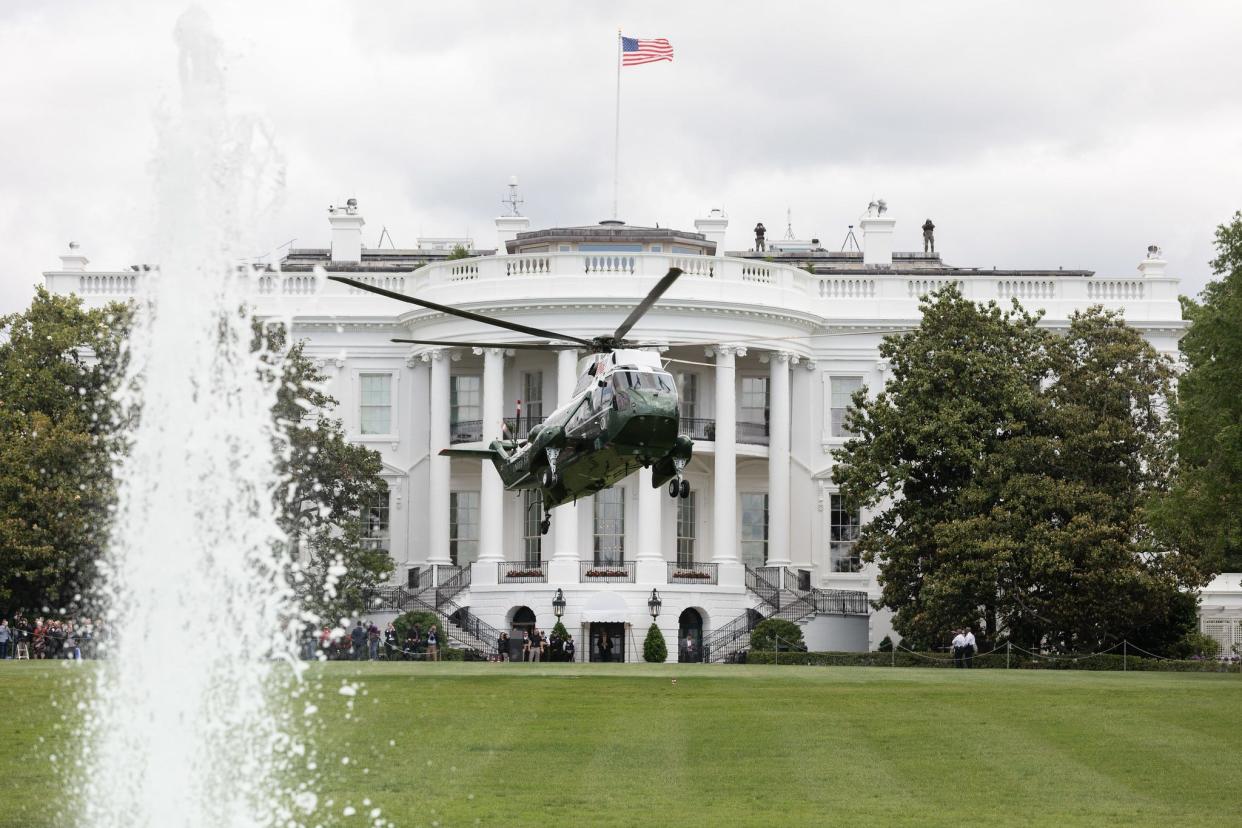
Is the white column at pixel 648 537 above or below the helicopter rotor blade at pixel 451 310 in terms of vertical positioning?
below

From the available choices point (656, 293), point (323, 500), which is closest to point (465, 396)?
point (323, 500)

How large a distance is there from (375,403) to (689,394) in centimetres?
1133

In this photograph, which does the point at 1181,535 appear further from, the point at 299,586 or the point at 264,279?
the point at 264,279

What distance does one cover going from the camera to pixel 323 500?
6519 cm

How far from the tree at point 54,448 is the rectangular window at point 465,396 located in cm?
1566

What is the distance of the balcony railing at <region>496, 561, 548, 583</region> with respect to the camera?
68.4m

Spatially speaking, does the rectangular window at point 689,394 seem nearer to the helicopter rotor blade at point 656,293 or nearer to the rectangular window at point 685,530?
the rectangular window at point 685,530

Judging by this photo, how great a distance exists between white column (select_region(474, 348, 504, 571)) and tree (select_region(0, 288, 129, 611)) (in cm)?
1345

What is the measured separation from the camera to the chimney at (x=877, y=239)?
8419cm

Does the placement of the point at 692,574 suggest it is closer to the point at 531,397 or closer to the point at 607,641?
the point at 607,641

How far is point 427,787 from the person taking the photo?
2470 cm

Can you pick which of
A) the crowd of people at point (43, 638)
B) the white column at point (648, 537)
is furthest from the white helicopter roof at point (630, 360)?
the white column at point (648, 537)

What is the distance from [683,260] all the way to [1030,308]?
1303 centimetres

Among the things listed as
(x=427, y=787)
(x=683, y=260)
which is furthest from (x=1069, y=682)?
(x=683, y=260)
